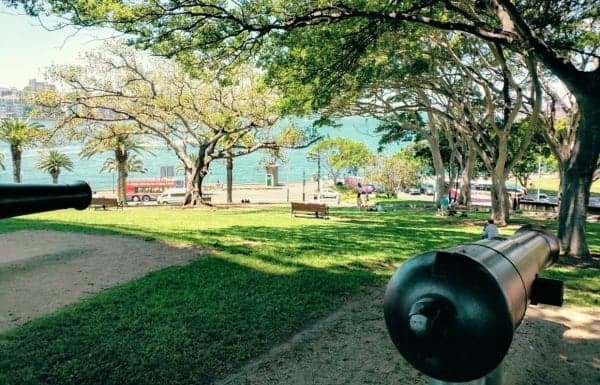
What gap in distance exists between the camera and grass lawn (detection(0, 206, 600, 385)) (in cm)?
521

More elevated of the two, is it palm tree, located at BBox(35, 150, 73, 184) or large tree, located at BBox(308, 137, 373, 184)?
large tree, located at BBox(308, 137, 373, 184)

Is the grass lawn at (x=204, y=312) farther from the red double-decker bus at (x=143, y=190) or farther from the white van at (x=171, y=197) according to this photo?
the red double-decker bus at (x=143, y=190)

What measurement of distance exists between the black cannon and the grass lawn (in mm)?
3302

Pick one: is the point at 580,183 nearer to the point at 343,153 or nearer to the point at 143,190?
the point at 143,190

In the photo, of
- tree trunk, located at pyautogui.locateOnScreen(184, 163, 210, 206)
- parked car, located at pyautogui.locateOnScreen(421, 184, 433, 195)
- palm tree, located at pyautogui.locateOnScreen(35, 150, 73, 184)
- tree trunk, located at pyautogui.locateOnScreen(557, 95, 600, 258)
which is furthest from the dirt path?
parked car, located at pyautogui.locateOnScreen(421, 184, 433, 195)

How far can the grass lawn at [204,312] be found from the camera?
5.21 metres

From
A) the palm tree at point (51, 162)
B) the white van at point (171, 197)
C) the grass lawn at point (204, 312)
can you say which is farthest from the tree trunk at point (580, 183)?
the palm tree at point (51, 162)

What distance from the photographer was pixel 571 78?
35.3 ft

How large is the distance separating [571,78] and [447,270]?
10.5 metres

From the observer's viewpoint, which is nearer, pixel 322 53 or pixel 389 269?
pixel 389 269

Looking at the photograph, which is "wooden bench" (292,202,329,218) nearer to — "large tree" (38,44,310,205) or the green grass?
"large tree" (38,44,310,205)

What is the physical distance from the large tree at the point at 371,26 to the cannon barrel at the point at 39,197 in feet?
28.9

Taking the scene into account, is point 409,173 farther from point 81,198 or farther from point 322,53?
point 81,198

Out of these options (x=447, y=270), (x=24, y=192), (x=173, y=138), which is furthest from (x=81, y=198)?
(x=173, y=138)
